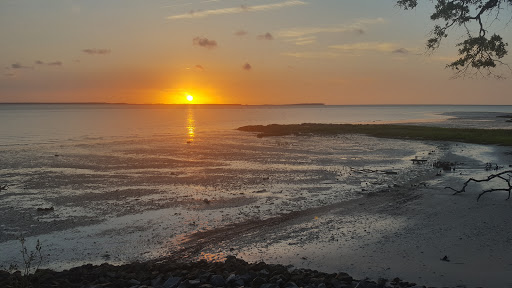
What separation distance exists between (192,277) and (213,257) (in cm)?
207

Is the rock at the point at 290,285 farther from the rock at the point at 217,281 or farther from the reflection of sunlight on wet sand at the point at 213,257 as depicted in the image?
the reflection of sunlight on wet sand at the point at 213,257

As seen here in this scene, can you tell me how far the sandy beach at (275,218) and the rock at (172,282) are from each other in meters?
2.32

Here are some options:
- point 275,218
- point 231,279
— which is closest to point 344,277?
point 231,279

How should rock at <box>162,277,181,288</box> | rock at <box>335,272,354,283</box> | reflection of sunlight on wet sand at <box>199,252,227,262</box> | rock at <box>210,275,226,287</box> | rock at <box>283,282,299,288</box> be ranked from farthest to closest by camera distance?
1. reflection of sunlight on wet sand at <box>199,252,227,262</box>
2. rock at <box>335,272,354,283</box>
3. rock at <box>210,275,226,287</box>
4. rock at <box>162,277,181,288</box>
5. rock at <box>283,282,299,288</box>

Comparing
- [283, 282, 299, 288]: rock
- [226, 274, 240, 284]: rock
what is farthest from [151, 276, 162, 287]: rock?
[283, 282, 299, 288]: rock

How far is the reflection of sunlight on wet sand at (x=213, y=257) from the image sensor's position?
1042 cm

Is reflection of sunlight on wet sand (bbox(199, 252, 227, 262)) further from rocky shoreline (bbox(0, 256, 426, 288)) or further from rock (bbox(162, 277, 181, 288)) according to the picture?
rock (bbox(162, 277, 181, 288))

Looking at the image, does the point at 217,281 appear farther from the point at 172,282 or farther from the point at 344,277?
the point at 344,277

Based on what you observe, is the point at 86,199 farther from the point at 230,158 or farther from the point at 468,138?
the point at 468,138

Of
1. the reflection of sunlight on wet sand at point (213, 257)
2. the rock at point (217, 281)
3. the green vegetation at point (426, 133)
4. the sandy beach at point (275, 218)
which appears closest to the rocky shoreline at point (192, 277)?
the rock at point (217, 281)

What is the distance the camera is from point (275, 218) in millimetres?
14375

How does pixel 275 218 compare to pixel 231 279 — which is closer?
pixel 231 279


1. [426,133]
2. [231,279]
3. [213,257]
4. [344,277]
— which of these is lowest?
→ [213,257]

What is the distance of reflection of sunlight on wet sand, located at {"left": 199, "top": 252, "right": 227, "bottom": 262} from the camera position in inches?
410
